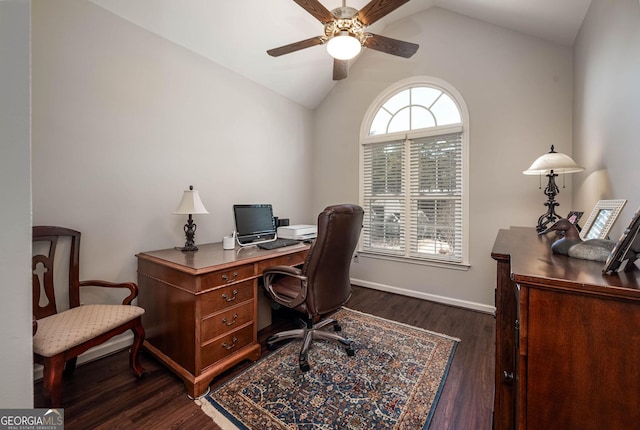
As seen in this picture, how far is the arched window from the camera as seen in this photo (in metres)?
2.88

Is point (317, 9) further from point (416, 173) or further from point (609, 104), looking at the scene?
point (416, 173)

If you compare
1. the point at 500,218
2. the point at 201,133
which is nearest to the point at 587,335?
the point at 500,218

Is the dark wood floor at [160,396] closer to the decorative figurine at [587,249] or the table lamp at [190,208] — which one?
the table lamp at [190,208]

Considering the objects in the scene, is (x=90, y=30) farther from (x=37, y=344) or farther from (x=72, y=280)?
(x=37, y=344)

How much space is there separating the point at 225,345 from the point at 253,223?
3.75ft

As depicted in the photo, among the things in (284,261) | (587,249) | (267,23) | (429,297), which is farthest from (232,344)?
(267,23)

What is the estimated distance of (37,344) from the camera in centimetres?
124

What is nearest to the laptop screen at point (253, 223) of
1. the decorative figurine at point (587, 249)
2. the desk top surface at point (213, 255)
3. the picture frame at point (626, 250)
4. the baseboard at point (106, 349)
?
the desk top surface at point (213, 255)

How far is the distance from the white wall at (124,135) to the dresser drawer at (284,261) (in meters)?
0.91

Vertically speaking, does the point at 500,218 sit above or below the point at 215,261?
above

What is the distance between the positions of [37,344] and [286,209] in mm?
2564

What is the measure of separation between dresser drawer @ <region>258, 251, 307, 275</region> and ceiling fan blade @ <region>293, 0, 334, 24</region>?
1.79 meters

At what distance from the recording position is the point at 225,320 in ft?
5.69

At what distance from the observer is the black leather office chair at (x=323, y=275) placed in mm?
1692
